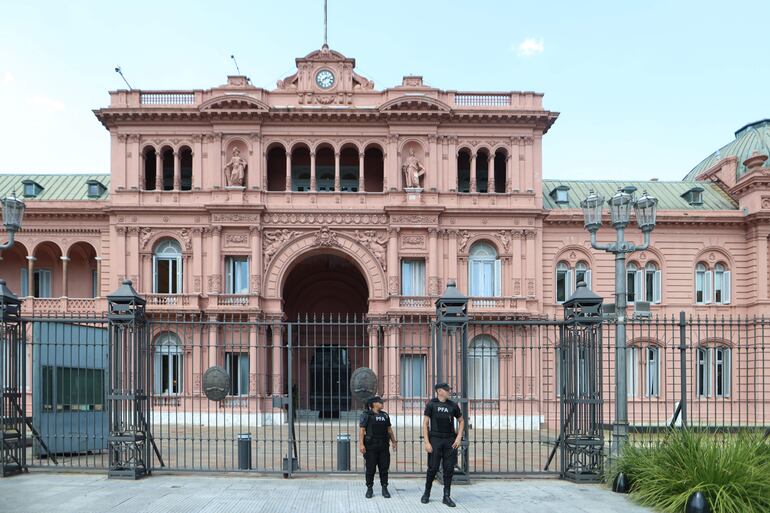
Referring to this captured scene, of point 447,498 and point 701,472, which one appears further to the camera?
point 447,498

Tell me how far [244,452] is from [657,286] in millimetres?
26647

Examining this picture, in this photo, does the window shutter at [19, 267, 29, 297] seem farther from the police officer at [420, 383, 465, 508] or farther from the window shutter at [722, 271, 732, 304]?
the window shutter at [722, 271, 732, 304]

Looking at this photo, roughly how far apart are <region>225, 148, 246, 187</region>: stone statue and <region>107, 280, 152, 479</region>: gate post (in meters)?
18.7

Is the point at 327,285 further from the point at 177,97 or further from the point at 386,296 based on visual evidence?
the point at 177,97

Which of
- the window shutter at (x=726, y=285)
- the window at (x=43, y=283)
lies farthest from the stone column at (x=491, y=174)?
the window at (x=43, y=283)

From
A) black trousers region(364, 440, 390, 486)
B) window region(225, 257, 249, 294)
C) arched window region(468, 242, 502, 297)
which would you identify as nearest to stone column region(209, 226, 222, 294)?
window region(225, 257, 249, 294)

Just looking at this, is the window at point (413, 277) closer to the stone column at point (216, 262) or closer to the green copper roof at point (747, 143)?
the stone column at point (216, 262)

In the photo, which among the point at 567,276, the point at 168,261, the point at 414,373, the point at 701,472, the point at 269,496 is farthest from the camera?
the point at 567,276

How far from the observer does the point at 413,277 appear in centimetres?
3381

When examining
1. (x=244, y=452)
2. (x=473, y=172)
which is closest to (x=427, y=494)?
(x=244, y=452)

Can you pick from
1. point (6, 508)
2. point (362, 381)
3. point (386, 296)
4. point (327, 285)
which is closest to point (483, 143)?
point (386, 296)

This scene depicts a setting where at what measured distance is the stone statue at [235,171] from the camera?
33.3 meters

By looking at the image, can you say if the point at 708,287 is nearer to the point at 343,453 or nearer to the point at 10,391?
the point at 343,453

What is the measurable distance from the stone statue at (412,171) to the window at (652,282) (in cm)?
1253
